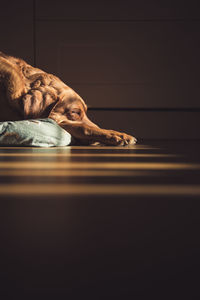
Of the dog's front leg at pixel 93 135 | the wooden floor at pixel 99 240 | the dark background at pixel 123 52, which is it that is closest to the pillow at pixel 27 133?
the dog's front leg at pixel 93 135

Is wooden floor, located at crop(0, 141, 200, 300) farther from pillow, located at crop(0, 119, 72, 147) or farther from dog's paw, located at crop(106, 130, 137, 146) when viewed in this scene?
dog's paw, located at crop(106, 130, 137, 146)

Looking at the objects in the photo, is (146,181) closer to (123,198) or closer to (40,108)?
(123,198)

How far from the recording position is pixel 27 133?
2.14 meters

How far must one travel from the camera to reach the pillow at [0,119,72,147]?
213cm

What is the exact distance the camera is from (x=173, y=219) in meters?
0.60

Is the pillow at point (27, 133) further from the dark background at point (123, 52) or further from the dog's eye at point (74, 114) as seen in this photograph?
the dark background at point (123, 52)

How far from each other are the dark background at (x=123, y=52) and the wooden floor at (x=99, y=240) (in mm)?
2574

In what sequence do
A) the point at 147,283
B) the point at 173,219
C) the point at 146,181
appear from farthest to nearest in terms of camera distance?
the point at 146,181
the point at 173,219
the point at 147,283

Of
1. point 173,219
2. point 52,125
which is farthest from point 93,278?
point 52,125

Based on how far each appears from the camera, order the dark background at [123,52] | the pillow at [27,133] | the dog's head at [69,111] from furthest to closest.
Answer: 1. the dark background at [123,52]
2. the dog's head at [69,111]
3. the pillow at [27,133]

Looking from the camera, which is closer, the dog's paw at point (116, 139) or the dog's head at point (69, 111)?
the dog's paw at point (116, 139)

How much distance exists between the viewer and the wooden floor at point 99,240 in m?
0.38

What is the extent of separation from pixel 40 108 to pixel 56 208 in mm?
1826

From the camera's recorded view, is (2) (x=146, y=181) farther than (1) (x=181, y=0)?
No
